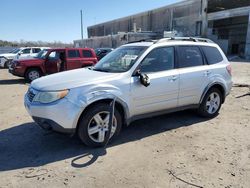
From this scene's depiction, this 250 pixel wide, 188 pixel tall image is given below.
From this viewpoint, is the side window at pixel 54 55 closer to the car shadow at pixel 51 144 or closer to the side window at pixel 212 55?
the car shadow at pixel 51 144

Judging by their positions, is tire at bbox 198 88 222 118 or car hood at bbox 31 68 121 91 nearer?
car hood at bbox 31 68 121 91

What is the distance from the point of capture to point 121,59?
17.1 ft

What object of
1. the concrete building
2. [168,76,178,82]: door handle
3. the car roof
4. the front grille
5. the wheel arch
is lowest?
the wheel arch

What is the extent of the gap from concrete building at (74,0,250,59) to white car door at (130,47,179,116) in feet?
87.0

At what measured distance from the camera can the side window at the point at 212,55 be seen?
5.96 meters

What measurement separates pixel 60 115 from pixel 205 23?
36.1 meters

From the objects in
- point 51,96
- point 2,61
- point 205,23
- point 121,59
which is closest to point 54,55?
point 121,59

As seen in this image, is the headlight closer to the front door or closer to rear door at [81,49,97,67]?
the front door

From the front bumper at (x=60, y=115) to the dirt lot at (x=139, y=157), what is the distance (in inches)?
19.3

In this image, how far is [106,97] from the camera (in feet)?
14.4

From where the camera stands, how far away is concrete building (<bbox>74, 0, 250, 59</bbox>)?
34438 mm

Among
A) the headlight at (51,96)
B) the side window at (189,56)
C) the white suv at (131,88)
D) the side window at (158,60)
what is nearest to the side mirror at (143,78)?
the white suv at (131,88)

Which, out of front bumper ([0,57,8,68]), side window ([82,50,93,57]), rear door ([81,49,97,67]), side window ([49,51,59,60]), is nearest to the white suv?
rear door ([81,49,97,67])

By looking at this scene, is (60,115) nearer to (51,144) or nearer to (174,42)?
(51,144)
